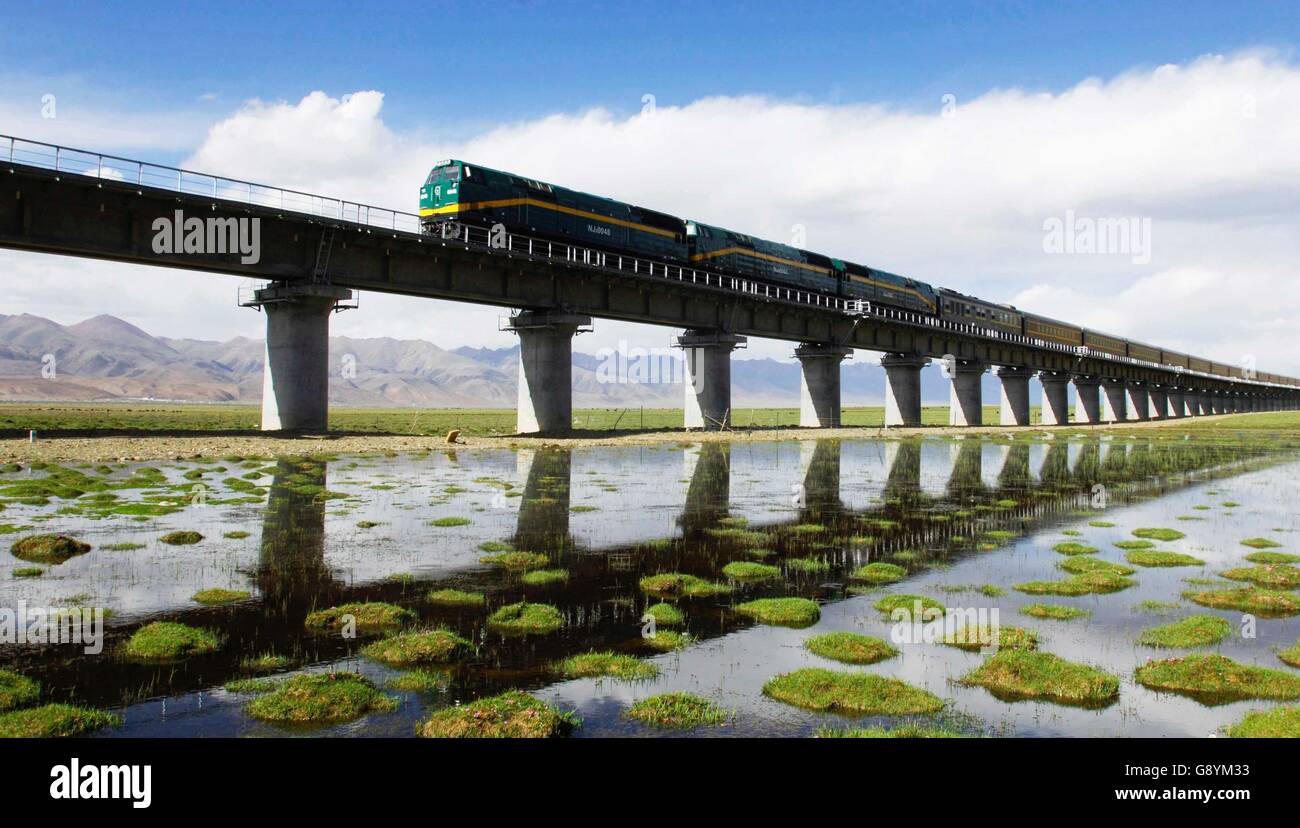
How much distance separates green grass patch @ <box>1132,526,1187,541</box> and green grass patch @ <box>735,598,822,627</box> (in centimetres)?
1367

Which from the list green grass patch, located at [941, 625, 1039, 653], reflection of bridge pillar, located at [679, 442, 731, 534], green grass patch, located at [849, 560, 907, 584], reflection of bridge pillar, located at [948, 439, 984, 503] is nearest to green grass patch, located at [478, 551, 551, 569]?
reflection of bridge pillar, located at [679, 442, 731, 534]

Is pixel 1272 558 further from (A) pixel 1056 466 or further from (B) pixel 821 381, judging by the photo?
(B) pixel 821 381

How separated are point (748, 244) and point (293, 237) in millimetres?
42405

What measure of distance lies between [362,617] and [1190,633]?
44.5 feet

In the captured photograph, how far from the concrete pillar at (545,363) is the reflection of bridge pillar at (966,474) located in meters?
27.8

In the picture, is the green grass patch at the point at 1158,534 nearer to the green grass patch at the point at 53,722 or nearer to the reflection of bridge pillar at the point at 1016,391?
the green grass patch at the point at 53,722

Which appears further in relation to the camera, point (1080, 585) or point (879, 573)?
point (879, 573)

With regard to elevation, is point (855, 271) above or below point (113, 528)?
above

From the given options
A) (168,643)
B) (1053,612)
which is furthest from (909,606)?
(168,643)

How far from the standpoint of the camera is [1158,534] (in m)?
22.6
